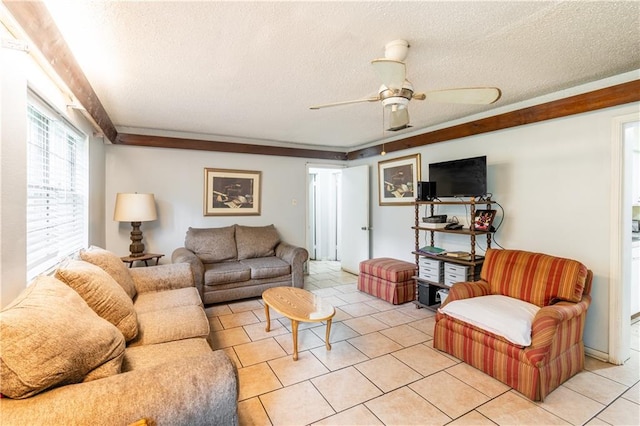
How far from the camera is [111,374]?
49.0 inches

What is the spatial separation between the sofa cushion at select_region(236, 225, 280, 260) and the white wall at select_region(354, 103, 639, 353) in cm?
265

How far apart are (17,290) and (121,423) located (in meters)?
1.05

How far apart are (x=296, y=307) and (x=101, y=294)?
4.79ft

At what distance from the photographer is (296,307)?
265 cm

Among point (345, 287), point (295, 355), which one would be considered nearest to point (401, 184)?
point (345, 287)

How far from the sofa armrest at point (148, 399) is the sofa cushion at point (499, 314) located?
1.88 meters

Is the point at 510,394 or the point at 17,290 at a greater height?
the point at 17,290

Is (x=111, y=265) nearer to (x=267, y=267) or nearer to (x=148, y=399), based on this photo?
→ (x=148, y=399)

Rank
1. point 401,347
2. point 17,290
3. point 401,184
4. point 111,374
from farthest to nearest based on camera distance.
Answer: point 401,184, point 401,347, point 17,290, point 111,374

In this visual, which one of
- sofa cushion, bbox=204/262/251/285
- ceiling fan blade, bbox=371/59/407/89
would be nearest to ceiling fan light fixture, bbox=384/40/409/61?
ceiling fan blade, bbox=371/59/407/89

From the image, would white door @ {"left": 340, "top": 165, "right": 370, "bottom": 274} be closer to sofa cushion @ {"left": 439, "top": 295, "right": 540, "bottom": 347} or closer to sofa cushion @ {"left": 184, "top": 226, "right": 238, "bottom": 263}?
sofa cushion @ {"left": 184, "top": 226, "right": 238, "bottom": 263}

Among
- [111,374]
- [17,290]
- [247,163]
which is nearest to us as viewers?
[111,374]

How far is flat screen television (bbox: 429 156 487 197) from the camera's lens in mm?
3062

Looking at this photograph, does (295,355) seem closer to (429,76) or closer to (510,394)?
(510,394)
